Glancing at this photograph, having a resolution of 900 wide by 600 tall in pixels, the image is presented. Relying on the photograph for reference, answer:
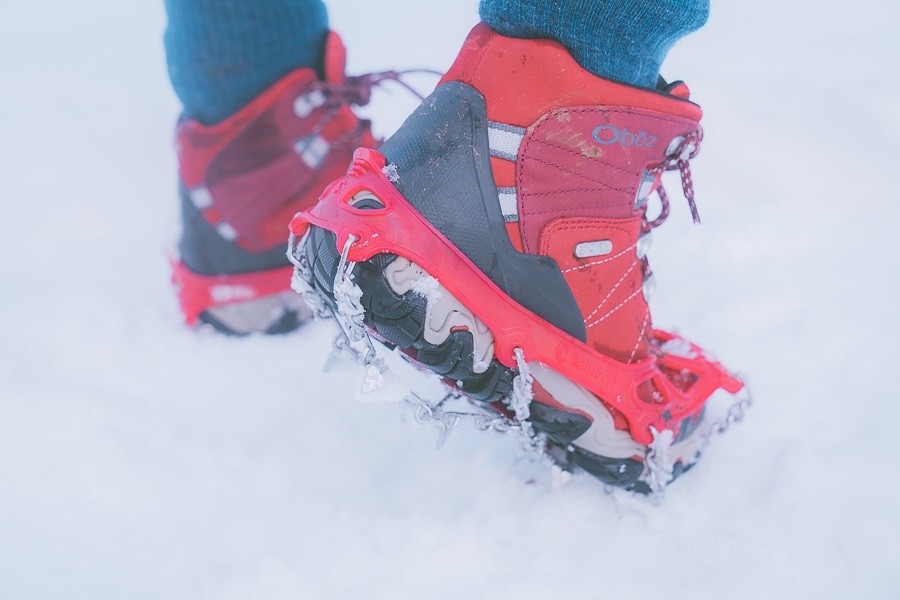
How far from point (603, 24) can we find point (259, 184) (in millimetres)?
658

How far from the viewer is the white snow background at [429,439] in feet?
2.84

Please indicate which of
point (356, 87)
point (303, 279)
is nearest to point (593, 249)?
point (303, 279)

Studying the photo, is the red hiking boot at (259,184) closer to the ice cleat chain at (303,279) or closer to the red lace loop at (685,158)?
the ice cleat chain at (303,279)

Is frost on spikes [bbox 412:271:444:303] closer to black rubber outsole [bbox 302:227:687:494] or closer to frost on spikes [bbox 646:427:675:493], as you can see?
black rubber outsole [bbox 302:227:687:494]

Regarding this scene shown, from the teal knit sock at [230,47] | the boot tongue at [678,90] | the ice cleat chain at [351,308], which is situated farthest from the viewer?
the teal knit sock at [230,47]

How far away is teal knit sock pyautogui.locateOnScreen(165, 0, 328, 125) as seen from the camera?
45.6 inches

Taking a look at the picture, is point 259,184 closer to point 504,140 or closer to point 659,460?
point 504,140

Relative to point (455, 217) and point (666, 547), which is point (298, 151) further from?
point (666, 547)

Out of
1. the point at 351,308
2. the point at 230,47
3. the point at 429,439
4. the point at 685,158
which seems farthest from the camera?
the point at 230,47

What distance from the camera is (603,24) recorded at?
771 mm

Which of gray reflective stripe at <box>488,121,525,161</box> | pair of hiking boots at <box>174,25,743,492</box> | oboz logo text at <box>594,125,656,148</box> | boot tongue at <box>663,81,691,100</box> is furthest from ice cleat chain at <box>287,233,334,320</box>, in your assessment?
boot tongue at <box>663,81,691,100</box>

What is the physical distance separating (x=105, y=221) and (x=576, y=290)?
51.5 inches

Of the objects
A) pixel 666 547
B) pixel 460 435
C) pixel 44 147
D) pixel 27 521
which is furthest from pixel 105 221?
pixel 666 547

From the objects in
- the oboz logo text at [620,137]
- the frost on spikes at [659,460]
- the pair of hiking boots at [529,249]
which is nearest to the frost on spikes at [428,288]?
the pair of hiking boots at [529,249]
